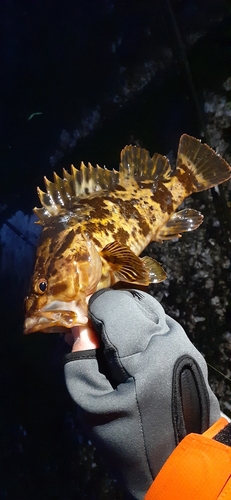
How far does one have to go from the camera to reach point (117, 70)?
3150mm

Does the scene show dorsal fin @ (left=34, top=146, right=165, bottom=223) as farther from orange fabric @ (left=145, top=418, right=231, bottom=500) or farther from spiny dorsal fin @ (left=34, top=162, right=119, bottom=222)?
orange fabric @ (left=145, top=418, right=231, bottom=500)

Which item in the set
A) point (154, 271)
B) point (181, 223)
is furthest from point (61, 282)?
point (181, 223)

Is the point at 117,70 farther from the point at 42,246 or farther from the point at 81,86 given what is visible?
the point at 42,246

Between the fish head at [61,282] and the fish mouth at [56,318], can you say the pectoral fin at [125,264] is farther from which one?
the fish mouth at [56,318]

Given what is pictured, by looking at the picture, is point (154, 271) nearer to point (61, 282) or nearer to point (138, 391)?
point (61, 282)

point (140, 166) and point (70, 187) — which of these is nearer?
point (70, 187)

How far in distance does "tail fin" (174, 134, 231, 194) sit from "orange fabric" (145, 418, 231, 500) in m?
1.70

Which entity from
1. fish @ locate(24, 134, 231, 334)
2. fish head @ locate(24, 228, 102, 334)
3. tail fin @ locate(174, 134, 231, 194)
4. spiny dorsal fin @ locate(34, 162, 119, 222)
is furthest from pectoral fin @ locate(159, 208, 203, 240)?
fish head @ locate(24, 228, 102, 334)

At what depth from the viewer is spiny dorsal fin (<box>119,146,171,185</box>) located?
239 cm

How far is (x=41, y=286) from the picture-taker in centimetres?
187

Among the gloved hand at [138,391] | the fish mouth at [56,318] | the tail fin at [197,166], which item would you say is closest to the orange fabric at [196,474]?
the gloved hand at [138,391]

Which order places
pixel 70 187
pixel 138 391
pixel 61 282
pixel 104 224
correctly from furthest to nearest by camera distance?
pixel 70 187 → pixel 104 224 → pixel 61 282 → pixel 138 391

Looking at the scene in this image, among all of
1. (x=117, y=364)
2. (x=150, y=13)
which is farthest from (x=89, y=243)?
(x=150, y=13)

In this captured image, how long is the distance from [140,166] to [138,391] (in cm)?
146
